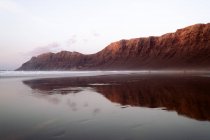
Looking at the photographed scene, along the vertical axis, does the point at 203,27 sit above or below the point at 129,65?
above

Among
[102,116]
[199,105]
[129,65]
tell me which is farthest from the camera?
[129,65]

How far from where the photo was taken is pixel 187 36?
168 m

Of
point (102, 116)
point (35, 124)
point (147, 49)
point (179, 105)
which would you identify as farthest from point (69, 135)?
point (147, 49)

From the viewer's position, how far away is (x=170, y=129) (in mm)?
8758

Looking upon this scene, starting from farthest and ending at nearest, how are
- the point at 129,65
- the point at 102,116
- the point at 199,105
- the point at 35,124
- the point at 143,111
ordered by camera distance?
the point at 129,65 → the point at 199,105 → the point at 143,111 → the point at 102,116 → the point at 35,124

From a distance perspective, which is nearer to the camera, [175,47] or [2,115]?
[2,115]

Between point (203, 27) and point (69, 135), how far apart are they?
551ft

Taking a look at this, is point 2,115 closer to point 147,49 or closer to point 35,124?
point 35,124

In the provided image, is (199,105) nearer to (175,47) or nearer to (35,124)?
(35,124)

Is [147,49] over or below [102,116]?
over

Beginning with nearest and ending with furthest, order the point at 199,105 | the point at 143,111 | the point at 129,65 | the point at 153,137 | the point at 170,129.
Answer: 1. the point at 153,137
2. the point at 170,129
3. the point at 143,111
4. the point at 199,105
5. the point at 129,65

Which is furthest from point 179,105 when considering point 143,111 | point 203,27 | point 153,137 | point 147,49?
point 147,49

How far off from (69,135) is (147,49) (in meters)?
186

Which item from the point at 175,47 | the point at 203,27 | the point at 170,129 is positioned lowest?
the point at 170,129
